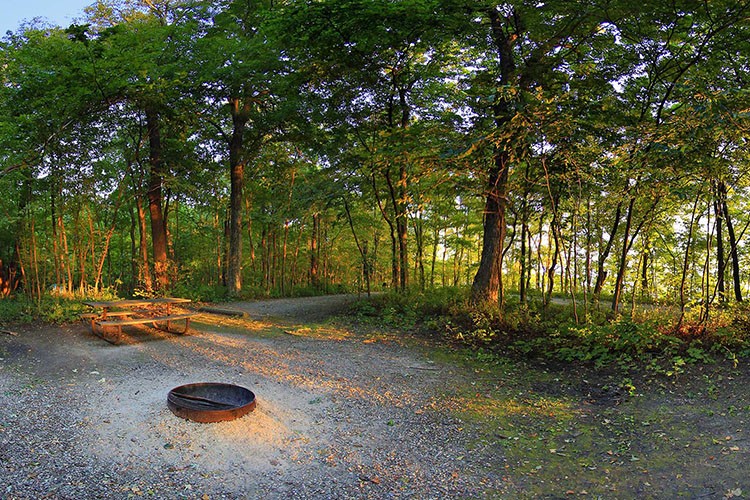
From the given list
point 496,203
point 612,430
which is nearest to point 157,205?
point 496,203

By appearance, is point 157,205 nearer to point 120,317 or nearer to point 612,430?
point 120,317

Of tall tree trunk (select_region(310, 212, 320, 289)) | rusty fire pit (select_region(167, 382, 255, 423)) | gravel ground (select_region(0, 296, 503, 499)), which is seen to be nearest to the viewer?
gravel ground (select_region(0, 296, 503, 499))

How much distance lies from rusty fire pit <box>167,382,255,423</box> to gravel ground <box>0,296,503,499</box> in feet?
0.24

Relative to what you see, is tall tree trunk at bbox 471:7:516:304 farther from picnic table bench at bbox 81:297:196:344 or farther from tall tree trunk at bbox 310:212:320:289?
tall tree trunk at bbox 310:212:320:289

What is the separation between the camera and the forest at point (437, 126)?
5590mm

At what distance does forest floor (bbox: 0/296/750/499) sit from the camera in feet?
9.22

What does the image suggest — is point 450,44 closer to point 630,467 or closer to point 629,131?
point 629,131

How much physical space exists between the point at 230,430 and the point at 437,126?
6.01 m

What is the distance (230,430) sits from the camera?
338 cm

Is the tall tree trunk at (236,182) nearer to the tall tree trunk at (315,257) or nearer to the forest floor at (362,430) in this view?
the tall tree trunk at (315,257)

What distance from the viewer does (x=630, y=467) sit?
313 centimetres

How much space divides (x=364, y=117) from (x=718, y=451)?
894 centimetres

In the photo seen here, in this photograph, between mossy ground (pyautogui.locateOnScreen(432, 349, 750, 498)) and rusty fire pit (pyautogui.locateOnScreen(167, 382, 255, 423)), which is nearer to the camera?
mossy ground (pyautogui.locateOnScreen(432, 349, 750, 498))

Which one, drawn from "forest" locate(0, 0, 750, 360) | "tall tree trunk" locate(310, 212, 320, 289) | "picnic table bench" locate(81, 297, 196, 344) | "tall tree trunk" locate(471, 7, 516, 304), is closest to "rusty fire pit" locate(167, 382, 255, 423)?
"picnic table bench" locate(81, 297, 196, 344)
